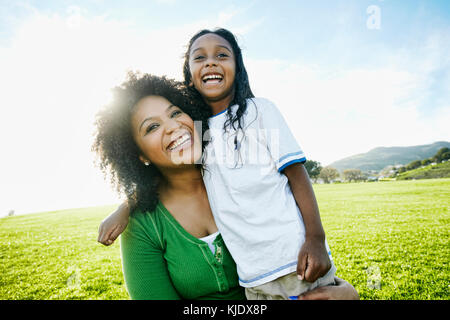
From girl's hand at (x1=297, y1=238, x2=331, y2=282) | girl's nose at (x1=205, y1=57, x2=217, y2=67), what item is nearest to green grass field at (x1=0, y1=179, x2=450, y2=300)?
girl's hand at (x1=297, y1=238, x2=331, y2=282)

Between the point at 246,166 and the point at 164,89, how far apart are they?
0.91 m

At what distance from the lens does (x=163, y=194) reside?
6.70 feet

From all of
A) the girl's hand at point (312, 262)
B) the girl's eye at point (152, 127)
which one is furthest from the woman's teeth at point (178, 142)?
the girl's hand at point (312, 262)

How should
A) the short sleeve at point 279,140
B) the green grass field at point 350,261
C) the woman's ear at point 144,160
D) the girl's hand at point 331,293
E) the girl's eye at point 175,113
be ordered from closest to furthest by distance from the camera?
the girl's hand at point 331,293, the short sleeve at point 279,140, the girl's eye at point 175,113, the woman's ear at point 144,160, the green grass field at point 350,261

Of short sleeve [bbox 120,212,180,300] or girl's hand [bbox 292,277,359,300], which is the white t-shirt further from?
short sleeve [bbox 120,212,180,300]

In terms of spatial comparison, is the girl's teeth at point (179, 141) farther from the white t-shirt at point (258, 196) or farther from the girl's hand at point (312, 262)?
the girl's hand at point (312, 262)

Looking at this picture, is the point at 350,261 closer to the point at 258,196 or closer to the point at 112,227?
the point at 258,196

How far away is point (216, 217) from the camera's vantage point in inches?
72.2

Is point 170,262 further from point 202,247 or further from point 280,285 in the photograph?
point 280,285

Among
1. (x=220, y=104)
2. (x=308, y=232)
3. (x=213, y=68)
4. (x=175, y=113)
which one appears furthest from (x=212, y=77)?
(x=308, y=232)

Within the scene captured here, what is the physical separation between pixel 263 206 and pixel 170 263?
745mm

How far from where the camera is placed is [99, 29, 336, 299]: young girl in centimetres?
161

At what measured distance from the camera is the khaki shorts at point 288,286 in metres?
1.59

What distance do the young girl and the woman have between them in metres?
0.12
